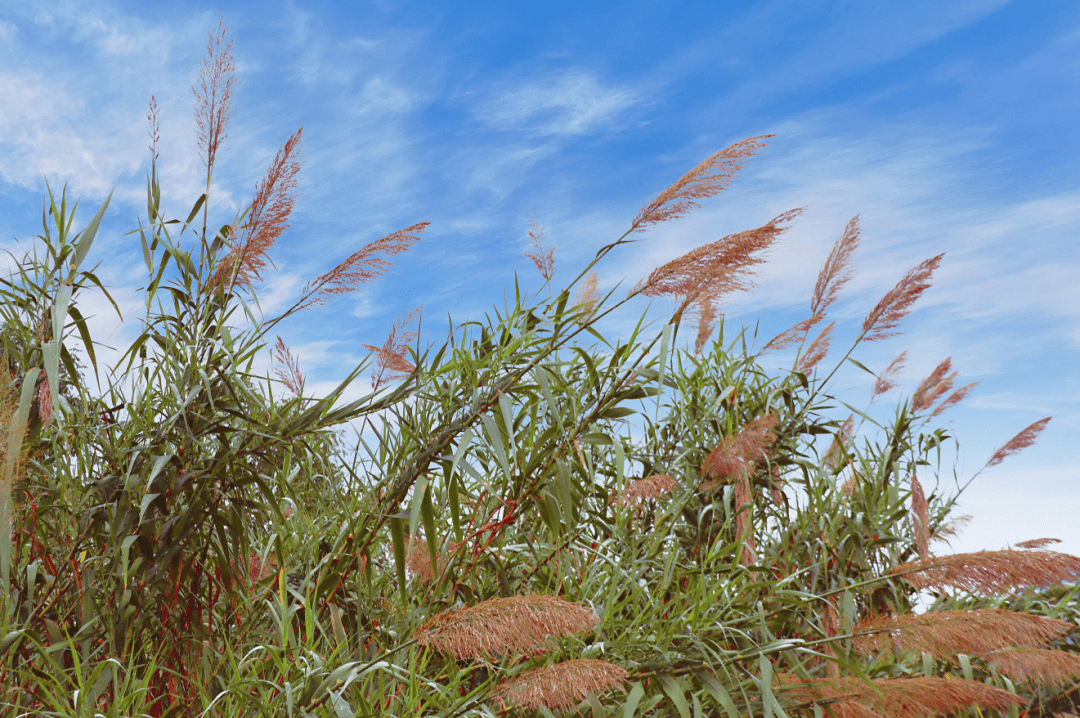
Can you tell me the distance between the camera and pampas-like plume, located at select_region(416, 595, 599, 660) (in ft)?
3.57

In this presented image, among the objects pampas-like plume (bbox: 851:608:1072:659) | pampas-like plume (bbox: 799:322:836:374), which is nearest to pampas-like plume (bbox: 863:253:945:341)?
pampas-like plume (bbox: 799:322:836:374)

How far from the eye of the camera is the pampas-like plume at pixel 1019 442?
110 inches

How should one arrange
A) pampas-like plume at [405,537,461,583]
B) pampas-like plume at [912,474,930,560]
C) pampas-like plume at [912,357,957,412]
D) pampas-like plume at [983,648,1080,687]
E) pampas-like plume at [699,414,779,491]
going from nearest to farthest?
pampas-like plume at [983,648,1080,687] → pampas-like plume at [405,537,461,583] → pampas-like plume at [699,414,779,491] → pampas-like plume at [912,474,930,560] → pampas-like plume at [912,357,957,412]

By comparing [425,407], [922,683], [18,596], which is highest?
[425,407]

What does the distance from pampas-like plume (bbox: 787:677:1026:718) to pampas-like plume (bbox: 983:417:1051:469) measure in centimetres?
167

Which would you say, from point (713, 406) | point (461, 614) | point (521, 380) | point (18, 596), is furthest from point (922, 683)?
point (18, 596)

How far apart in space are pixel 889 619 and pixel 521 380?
83cm

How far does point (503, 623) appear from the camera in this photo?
3.55ft

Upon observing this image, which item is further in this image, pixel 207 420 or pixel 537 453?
pixel 537 453

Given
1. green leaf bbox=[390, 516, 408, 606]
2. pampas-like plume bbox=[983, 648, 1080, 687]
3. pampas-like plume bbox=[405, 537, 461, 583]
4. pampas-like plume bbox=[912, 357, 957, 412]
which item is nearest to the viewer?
pampas-like plume bbox=[983, 648, 1080, 687]

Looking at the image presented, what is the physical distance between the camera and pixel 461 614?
1.13 m

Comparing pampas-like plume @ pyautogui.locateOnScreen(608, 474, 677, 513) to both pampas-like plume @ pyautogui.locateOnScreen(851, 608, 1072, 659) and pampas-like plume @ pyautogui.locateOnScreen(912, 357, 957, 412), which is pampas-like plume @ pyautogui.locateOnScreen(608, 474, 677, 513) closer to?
pampas-like plume @ pyautogui.locateOnScreen(851, 608, 1072, 659)

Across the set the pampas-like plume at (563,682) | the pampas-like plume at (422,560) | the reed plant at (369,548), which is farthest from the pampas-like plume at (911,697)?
the pampas-like plume at (422,560)

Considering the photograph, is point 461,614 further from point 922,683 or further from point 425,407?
point 922,683
